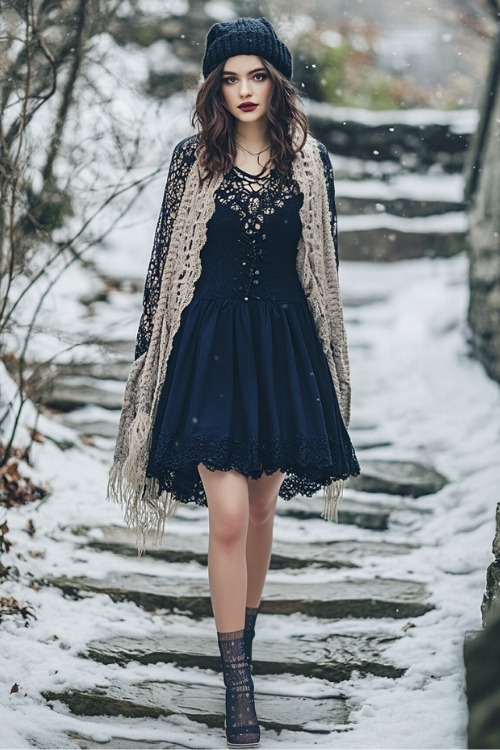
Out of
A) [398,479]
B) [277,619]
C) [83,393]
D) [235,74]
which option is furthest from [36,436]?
[235,74]

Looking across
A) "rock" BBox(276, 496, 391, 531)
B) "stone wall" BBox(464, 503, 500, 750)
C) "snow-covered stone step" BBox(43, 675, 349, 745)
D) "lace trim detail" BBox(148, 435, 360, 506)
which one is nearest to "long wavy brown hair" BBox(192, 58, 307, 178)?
"lace trim detail" BBox(148, 435, 360, 506)

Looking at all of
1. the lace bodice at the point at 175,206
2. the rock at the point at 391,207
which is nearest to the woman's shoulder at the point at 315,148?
the lace bodice at the point at 175,206

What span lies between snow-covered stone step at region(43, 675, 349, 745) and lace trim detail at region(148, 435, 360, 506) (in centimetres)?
65

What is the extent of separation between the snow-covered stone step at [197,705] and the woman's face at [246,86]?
186 cm

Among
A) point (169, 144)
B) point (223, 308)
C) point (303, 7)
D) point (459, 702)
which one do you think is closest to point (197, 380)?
point (223, 308)

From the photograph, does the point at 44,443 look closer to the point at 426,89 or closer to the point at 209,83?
the point at 209,83

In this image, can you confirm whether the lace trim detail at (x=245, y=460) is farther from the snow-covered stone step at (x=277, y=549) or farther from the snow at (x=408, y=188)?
the snow at (x=408, y=188)

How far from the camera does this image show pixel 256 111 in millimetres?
2891

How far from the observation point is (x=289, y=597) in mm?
3764

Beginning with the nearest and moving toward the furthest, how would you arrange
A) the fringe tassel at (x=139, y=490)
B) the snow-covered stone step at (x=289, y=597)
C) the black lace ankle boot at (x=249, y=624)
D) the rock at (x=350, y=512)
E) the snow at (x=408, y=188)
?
the fringe tassel at (x=139, y=490)
the black lace ankle boot at (x=249, y=624)
the snow-covered stone step at (x=289, y=597)
the rock at (x=350, y=512)
the snow at (x=408, y=188)

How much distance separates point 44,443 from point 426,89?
8814 mm

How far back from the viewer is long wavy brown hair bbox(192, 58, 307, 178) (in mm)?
2891

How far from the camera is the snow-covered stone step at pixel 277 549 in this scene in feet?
13.4

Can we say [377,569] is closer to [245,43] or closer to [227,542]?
[227,542]
